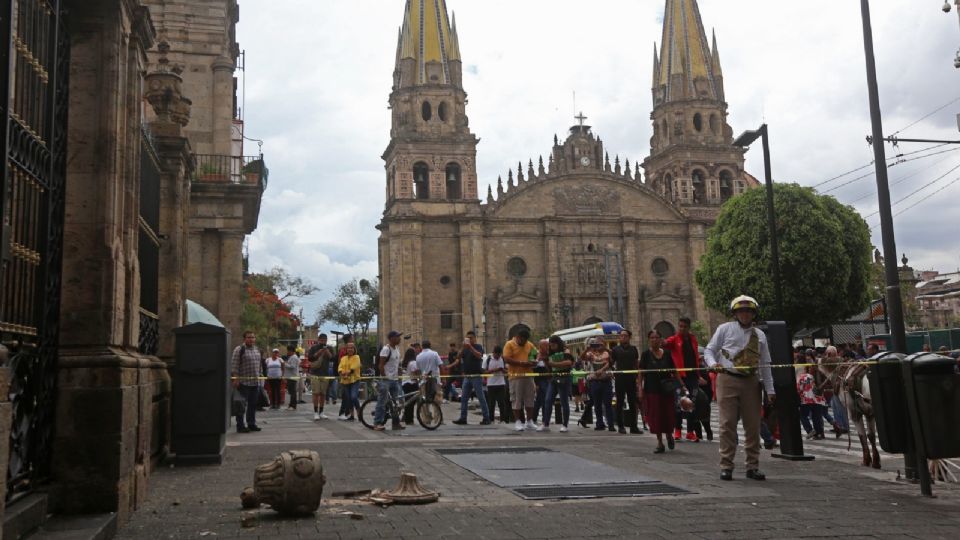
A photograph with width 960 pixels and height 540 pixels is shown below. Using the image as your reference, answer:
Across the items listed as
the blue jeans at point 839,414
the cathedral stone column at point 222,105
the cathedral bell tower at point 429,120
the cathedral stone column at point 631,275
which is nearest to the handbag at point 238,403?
the blue jeans at point 839,414

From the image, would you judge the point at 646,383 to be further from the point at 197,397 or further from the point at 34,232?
the point at 34,232

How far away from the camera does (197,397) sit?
9148 mm

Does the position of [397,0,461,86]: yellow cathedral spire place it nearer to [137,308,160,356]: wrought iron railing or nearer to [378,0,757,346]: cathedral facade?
[378,0,757,346]: cathedral facade

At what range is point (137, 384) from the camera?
244 inches

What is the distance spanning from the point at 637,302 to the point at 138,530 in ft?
183

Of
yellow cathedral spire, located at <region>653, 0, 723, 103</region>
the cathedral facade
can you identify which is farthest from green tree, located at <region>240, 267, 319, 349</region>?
yellow cathedral spire, located at <region>653, 0, 723, 103</region>

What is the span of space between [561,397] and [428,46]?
46.7m

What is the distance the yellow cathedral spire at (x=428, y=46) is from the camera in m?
58.3

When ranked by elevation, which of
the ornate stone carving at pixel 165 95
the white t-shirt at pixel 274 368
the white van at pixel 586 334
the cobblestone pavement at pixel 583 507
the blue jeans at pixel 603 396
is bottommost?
the cobblestone pavement at pixel 583 507

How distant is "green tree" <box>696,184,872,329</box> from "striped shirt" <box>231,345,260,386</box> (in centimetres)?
2855

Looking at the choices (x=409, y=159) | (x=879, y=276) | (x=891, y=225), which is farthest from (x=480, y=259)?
(x=891, y=225)

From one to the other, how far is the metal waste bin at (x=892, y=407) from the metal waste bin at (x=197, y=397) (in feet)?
20.7

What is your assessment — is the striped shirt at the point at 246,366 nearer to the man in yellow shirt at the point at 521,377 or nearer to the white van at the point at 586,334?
the man in yellow shirt at the point at 521,377

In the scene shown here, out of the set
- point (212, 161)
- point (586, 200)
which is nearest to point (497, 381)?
point (212, 161)
